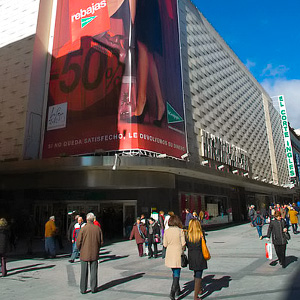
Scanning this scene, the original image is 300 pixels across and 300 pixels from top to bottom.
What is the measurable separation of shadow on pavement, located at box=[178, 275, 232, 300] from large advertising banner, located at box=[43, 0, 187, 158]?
11.7 m

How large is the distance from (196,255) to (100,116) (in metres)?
15.0

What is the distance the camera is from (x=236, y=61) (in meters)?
42.9

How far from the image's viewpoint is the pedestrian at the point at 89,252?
21.3 ft

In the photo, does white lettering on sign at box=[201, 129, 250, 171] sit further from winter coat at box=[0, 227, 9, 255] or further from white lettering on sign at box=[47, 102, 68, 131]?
winter coat at box=[0, 227, 9, 255]

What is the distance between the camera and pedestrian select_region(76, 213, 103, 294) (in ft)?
21.3

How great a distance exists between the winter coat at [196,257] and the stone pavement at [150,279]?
2.35ft

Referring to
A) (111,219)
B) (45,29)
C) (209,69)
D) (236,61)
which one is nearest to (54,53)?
(45,29)

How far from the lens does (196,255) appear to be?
225 inches

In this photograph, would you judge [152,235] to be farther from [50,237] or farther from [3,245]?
[3,245]

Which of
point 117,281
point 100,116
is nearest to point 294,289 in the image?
point 117,281

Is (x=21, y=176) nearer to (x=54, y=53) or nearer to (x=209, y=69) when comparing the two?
(x=54, y=53)

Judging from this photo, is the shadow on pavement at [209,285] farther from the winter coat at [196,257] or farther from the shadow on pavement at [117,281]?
the shadow on pavement at [117,281]

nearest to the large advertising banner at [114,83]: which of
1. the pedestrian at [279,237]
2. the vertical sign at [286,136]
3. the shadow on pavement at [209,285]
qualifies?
the pedestrian at [279,237]

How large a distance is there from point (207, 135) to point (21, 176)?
51.5 feet
